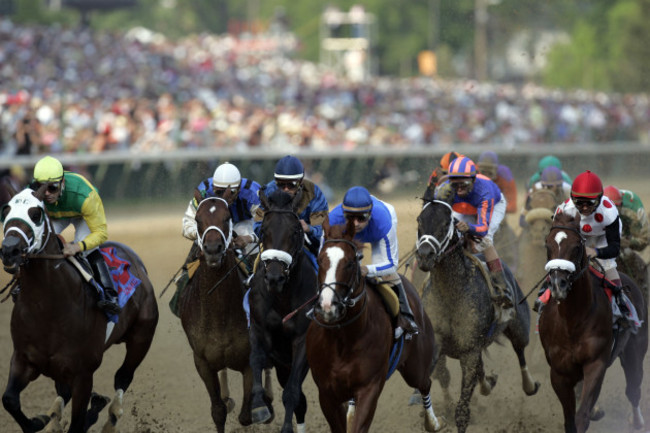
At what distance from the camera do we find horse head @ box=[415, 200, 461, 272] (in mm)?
7070

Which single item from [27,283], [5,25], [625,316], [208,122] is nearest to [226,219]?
[27,283]

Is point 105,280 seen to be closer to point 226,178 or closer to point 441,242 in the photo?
point 226,178

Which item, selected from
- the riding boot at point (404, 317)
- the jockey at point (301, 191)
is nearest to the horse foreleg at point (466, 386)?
the riding boot at point (404, 317)

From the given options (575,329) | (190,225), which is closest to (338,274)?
(190,225)

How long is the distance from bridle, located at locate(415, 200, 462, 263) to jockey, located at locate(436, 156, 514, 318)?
0.64 feet

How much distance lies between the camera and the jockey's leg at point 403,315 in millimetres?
6467

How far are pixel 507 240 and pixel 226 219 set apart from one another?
451 cm

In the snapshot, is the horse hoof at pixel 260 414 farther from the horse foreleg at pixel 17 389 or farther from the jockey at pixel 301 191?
the horse foreleg at pixel 17 389

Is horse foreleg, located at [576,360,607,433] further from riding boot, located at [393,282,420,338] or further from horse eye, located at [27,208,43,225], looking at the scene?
horse eye, located at [27,208,43,225]

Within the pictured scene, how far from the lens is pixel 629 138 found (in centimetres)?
3247

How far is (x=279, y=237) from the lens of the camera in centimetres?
627

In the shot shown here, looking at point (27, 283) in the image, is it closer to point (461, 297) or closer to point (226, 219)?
point (226, 219)

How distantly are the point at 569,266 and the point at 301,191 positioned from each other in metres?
1.77

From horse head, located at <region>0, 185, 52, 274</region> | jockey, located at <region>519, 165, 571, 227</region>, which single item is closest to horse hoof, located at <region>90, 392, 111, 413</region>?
horse head, located at <region>0, 185, 52, 274</region>
